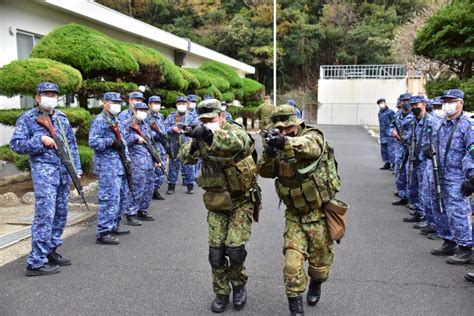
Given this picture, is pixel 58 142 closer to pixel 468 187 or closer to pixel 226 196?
pixel 226 196

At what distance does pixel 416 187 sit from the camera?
23.0 ft

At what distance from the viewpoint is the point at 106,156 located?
18.6ft

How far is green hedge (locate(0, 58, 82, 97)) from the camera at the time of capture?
7.30 m

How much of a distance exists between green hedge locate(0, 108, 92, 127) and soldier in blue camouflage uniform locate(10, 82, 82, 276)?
3536 mm

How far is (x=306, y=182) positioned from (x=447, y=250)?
2721 millimetres

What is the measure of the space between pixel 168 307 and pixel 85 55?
21.5ft

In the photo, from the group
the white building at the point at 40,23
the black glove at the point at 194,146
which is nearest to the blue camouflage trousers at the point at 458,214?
the black glove at the point at 194,146

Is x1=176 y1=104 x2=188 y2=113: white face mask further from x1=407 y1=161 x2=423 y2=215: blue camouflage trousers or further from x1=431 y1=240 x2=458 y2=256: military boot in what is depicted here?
x1=431 y1=240 x2=458 y2=256: military boot

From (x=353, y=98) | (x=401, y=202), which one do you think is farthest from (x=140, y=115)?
(x=353, y=98)

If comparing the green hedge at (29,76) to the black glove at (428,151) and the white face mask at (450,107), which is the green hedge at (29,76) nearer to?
the black glove at (428,151)

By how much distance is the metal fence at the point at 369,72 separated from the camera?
1180 inches

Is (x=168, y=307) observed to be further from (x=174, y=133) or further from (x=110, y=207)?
(x=174, y=133)

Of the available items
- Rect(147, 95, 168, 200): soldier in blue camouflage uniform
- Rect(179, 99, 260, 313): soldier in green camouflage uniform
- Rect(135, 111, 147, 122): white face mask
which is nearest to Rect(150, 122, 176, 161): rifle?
Rect(147, 95, 168, 200): soldier in blue camouflage uniform

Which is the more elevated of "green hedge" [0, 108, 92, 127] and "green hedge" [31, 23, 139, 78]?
"green hedge" [31, 23, 139, 78]
